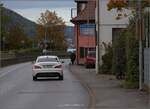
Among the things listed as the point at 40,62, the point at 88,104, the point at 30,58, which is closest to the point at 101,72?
the point at 40,62

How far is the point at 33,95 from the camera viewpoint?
23.7 metres

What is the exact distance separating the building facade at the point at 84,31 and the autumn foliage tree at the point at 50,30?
4321cm

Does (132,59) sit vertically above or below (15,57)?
above

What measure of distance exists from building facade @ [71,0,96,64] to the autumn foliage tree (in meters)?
43.2

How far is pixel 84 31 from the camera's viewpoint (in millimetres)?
70375

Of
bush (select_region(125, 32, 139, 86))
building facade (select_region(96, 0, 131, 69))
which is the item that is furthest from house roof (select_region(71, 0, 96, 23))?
bush (select_region(125, 32, 139, 86))

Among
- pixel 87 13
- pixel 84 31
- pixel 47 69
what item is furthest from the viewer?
pixel 84 31

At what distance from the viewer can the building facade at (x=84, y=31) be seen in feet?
217

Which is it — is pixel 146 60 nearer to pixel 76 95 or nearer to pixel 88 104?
pixel 76 95

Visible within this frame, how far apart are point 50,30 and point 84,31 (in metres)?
43.9

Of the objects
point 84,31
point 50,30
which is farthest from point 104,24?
point 50,30

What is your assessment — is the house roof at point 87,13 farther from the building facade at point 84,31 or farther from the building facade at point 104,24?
the building facade at point 104,24

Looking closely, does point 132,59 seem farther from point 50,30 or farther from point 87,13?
point 50,30

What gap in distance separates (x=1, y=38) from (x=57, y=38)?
27302 millimetres
